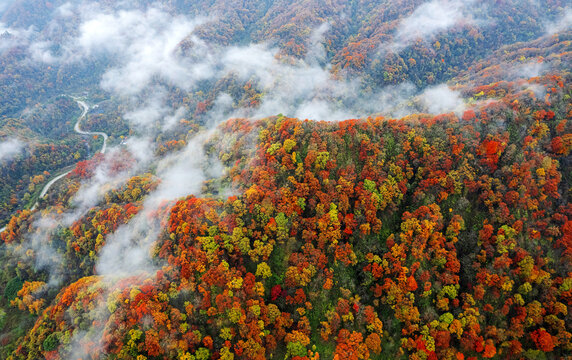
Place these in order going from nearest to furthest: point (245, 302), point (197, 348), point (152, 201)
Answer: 1. point (197, 348)
2. point (245, 302)
3. point (152, 201)

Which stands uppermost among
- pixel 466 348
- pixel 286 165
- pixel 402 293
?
pixel 286 165

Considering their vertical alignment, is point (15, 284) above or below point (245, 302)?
below

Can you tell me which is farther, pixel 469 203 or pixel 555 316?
pixel 469 203

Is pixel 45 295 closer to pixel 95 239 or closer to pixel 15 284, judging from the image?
pixel 15 284

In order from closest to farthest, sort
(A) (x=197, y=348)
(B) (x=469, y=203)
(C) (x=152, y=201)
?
1. (A) (x=197, y=348)
2. (B) (x=469, y=203)
3. (C) (x=152, y=201)

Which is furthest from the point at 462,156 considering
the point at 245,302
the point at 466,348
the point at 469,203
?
the point at 245,302

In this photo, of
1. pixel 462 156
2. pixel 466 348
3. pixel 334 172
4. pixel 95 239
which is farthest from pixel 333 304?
pixel 95 239

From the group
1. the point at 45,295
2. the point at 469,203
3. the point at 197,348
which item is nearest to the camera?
the point at 197,348

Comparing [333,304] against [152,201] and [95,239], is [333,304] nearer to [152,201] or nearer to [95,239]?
[152,201]

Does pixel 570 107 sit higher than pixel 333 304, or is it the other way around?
pixel 570 107
